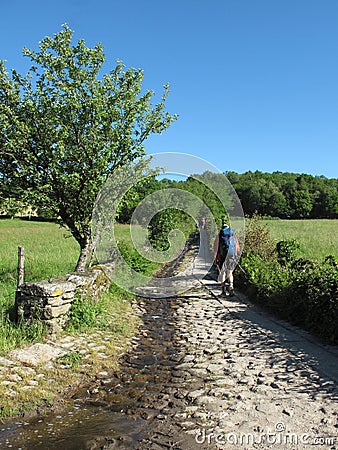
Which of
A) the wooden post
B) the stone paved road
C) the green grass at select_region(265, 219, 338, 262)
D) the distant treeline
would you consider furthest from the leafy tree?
the distant treeline

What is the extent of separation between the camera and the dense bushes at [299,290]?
779 centimetres

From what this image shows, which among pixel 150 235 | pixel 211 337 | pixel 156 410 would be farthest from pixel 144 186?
pixel 150 235

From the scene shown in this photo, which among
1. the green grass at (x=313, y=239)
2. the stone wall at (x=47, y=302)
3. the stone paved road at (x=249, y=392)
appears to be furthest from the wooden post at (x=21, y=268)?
the green grass at (x=313, y=239)

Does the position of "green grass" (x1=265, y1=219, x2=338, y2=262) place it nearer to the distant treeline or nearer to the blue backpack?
the blue backpack

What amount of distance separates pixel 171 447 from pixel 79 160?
853cm

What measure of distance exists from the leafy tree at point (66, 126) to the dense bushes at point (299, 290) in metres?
4.85

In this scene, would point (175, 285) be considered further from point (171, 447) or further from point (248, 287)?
point (171, 447)

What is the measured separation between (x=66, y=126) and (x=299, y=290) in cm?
691

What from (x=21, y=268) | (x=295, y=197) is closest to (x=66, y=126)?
(x=21, y=268)

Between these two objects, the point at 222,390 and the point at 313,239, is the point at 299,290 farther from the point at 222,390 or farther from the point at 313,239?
the point at 313,239

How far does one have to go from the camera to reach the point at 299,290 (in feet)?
30.0

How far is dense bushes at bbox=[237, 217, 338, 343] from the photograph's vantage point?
7.79m

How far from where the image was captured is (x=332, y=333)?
7441 mm

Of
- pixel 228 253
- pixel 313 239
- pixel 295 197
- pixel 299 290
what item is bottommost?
pixel 299 290
